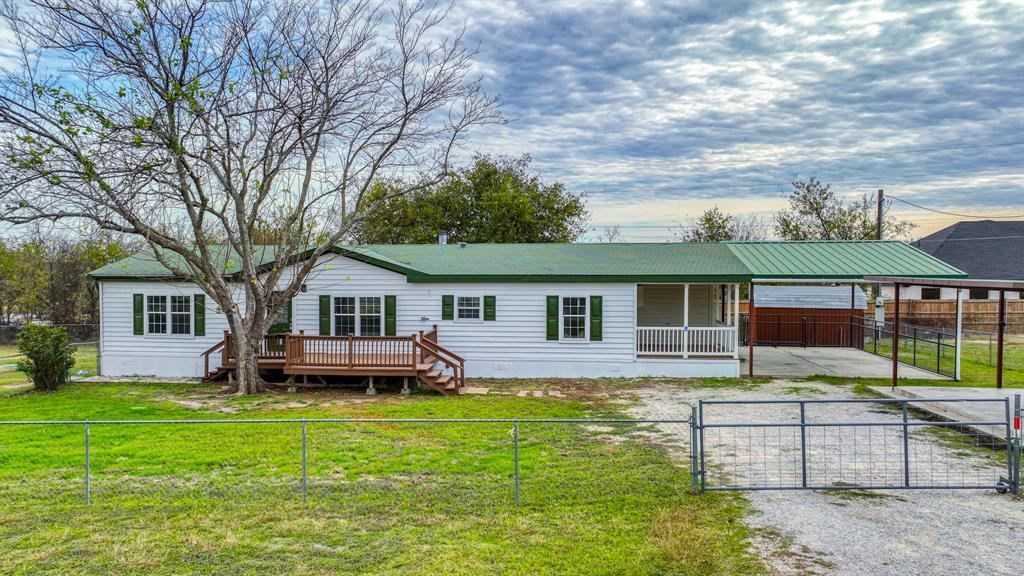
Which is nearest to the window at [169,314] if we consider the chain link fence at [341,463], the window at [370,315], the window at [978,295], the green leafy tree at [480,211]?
the window at [370,315]

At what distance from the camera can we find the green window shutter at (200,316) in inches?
709

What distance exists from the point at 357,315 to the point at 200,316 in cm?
453

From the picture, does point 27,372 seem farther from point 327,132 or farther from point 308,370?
point 327,132

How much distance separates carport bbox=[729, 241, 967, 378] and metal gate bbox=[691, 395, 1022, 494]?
524 cm

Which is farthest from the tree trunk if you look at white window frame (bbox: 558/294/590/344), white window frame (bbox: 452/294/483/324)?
white window frame (bbox: 558/294/590/344)

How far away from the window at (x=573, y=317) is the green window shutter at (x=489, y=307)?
192cm

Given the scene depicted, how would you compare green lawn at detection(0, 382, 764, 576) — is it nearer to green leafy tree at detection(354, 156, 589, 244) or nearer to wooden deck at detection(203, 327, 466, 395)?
wooden deck at detection(203, 327, 466, 395)

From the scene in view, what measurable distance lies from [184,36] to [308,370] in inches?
313

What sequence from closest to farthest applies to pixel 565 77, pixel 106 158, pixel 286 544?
pixel 286 544
pixel 106 158
pixel 565 77

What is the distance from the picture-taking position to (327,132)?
1577cm

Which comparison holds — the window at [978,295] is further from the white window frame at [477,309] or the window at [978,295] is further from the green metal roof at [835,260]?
the white window frame at [477,309]

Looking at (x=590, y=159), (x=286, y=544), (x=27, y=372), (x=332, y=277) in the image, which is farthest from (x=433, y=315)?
(x=590, y=159)

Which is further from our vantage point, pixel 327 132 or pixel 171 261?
pixel 171 261

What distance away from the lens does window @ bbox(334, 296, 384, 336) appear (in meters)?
17.7
